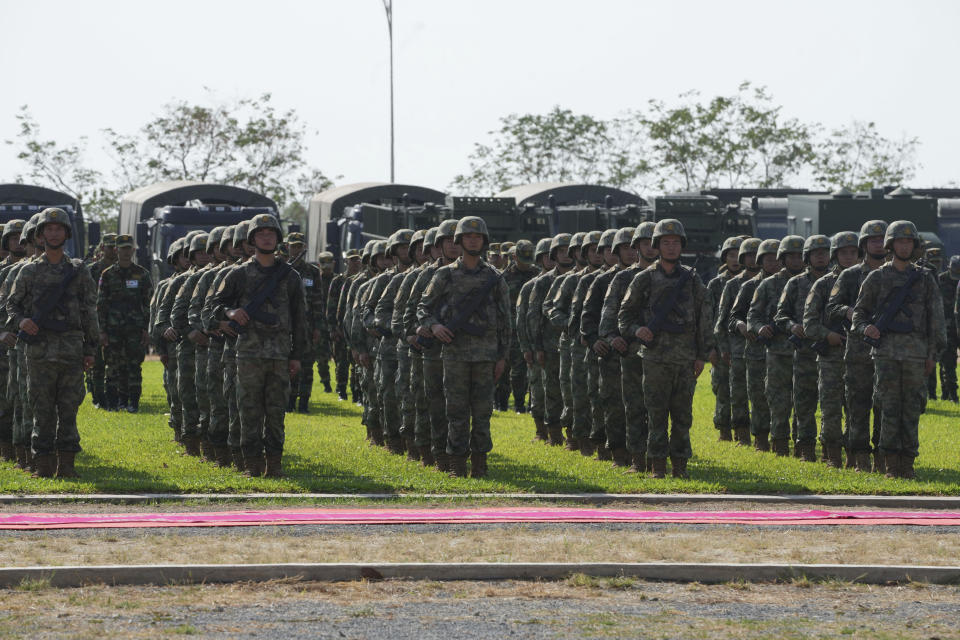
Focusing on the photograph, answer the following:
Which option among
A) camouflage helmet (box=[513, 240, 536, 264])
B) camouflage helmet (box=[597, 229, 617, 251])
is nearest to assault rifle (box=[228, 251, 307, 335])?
camouflage helmet (box=[597, 229, 617, 251])

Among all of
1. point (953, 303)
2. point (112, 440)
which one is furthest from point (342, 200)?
point (112, 440)

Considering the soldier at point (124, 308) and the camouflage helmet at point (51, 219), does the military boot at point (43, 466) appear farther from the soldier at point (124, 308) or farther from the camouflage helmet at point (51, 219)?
the soldier at point (124, 308)

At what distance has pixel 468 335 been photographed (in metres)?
13.8

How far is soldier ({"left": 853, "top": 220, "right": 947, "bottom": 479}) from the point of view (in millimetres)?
13573

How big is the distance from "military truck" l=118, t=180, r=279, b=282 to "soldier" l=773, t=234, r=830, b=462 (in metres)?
18.5

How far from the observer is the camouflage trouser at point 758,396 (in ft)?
53.6

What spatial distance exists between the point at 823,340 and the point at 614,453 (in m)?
2.20

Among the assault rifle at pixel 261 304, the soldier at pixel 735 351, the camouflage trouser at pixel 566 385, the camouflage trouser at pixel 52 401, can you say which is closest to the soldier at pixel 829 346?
the soldier at pixel 735 351

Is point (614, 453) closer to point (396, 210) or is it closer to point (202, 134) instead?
point (396, 210)

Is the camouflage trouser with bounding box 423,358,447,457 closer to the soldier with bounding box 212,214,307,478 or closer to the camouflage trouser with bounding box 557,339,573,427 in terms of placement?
the soldier with bounding box 212,214,307,478

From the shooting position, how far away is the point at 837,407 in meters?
14.8

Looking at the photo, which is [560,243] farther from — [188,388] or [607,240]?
[188,388]

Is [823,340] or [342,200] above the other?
[342,200]

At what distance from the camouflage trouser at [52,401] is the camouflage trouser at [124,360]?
6.68m
